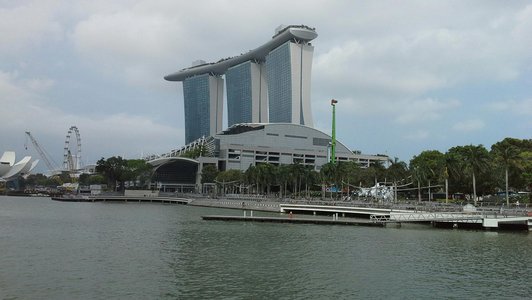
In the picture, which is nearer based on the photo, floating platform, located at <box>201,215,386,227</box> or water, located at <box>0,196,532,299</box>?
water, located at <box>0,196,532,299</box>

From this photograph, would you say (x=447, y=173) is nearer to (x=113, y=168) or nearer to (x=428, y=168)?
(x=428, y=168)

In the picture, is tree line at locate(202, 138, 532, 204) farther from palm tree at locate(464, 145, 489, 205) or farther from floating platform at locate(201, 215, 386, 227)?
floating platform at locate(201, 215, 386, 227)

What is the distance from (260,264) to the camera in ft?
122

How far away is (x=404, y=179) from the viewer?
380 ft

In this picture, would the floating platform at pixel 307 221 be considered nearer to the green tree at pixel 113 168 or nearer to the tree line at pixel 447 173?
the tree line at pixel 447 173

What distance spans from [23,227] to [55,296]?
4161 centimetres

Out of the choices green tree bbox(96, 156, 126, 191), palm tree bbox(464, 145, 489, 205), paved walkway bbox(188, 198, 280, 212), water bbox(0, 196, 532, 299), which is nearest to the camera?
water bbox(0, 196, 532, 299)

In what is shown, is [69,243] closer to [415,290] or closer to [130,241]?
[130,241]

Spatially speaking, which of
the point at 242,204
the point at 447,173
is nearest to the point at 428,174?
the point at 447,173

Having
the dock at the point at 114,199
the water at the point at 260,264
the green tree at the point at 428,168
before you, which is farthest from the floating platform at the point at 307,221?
the dock at the point at 114,199

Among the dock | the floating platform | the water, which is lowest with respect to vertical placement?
the water

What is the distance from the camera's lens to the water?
28.8 metres

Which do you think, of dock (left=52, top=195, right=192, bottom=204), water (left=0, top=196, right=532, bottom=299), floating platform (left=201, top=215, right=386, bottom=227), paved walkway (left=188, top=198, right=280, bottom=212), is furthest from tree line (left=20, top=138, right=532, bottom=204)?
water (left=0, top=196, right=532, bottom=299)

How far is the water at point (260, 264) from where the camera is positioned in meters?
28.8
